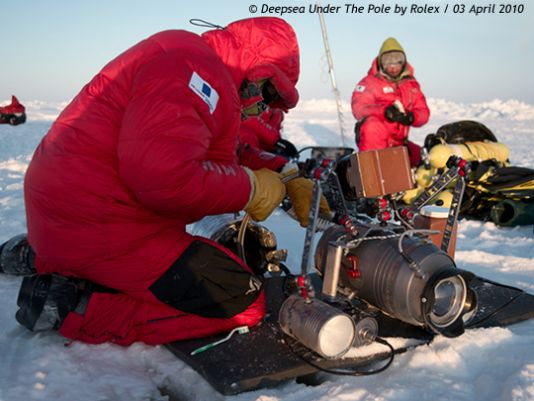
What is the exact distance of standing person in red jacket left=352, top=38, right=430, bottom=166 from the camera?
21.7ft

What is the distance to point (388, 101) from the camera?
6785 millimetres

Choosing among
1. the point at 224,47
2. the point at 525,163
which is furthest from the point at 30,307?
the point at 525,163

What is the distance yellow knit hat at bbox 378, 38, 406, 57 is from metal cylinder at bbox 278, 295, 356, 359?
5.26 metres

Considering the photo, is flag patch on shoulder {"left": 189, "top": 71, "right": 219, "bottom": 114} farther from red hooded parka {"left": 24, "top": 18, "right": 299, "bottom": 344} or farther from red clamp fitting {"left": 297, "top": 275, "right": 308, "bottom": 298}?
red clamp fitting {"left": 297, "top": 275, "right": 308, "bottom": 298}

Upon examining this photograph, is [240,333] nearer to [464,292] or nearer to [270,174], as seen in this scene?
[270,174]

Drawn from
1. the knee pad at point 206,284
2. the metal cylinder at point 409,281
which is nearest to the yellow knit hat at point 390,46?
the metal cylinder at point 409,281

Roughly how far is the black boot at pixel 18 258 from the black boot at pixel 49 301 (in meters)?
0.71

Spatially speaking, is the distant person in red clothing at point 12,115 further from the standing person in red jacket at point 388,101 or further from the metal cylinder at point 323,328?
the metal cylinder at point 323,328

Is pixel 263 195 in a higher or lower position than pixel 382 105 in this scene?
lower

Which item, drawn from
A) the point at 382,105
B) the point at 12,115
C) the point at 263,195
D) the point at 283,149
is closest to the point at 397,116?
the point at 382,105

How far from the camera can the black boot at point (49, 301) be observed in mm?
2438

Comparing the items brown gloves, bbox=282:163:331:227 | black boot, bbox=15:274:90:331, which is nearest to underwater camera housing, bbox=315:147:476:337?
brown gloves, bbox=282:163:331:227

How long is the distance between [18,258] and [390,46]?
5.31 metres

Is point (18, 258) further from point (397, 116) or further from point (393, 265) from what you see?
point (397, 116)
